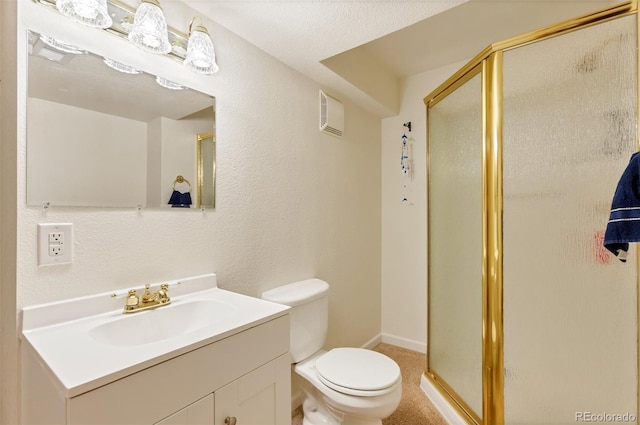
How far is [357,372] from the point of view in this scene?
1432 millimetres

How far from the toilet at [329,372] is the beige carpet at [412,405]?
0.36m

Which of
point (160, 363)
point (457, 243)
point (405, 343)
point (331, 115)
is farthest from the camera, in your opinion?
point (405, 343)

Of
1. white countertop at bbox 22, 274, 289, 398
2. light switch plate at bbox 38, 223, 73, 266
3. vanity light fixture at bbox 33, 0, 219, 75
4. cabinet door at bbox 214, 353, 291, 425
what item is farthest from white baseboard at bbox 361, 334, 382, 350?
vanity light fixture at bbox 33, 0, 219, 75

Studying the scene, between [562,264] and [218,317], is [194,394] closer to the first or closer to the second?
[218,317]

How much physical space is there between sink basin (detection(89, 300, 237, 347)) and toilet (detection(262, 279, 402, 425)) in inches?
16.8

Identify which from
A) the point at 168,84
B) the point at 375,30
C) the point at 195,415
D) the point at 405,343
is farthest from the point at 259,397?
the point at 405,343

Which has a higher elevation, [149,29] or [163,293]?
[149,29]

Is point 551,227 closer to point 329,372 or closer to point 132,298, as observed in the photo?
point 329,372

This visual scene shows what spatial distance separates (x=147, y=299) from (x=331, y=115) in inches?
62.7

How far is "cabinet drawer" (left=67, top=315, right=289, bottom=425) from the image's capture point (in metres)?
0.63

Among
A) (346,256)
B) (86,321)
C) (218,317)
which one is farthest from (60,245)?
(346,256)

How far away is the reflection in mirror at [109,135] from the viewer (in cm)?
92

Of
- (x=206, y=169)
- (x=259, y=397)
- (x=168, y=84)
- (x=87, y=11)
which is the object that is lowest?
(x=259, y=397)

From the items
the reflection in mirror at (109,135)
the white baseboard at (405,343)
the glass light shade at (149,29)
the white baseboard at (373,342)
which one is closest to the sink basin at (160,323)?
the reflection in mirror at (109,135)
